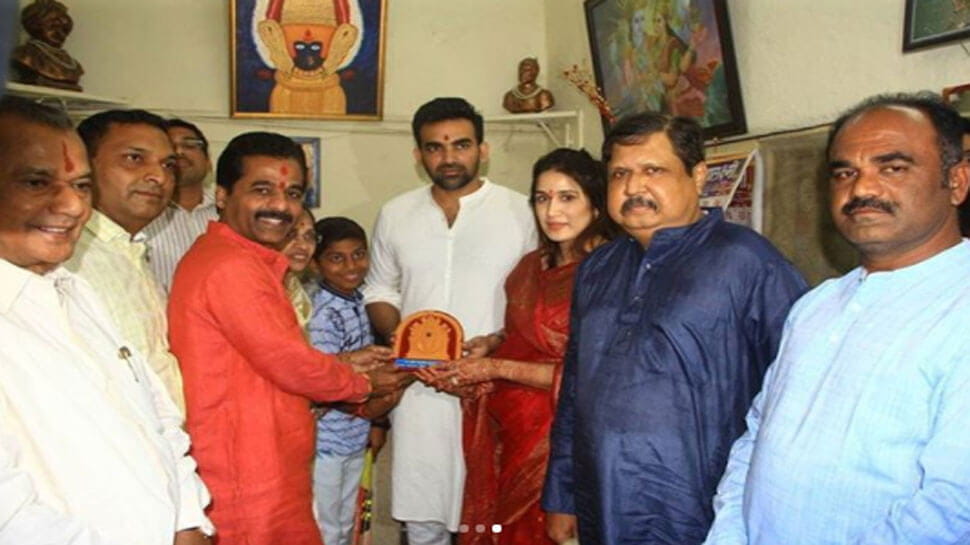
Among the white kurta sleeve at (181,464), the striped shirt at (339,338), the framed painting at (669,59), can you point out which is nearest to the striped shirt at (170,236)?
the striped shirt at (339,338)

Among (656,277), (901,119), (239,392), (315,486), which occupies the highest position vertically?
(901,119)

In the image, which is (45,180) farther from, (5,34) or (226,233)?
(5,34)

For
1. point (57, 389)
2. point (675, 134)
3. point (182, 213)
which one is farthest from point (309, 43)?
point (57, 389)

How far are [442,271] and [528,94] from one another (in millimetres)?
2170

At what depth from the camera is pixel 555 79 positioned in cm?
492

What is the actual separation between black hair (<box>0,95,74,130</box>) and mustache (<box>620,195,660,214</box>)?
115 cm

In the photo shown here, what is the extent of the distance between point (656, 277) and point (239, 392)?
42.7 inches

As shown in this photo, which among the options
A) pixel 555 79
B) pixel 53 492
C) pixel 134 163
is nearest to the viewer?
pixel 53 492

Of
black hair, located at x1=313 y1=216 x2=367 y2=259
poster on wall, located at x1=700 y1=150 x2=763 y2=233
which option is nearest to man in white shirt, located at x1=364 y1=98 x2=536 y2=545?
black hair, located at x1=313 y1=216 x2=367 y2=259

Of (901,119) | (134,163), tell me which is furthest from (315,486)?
(901,119)

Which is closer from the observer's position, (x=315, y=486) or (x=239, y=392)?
(x=239, y=392)

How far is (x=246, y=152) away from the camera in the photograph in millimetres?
2236

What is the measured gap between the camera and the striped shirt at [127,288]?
175 cm

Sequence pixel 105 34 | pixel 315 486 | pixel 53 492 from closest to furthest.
Answer: pixel 53 492
pixel 315 486
pixel 105 34
